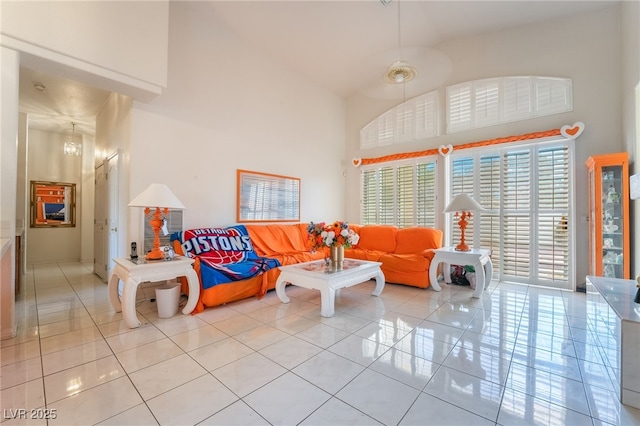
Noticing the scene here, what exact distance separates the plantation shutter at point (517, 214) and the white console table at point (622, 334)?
1.90m

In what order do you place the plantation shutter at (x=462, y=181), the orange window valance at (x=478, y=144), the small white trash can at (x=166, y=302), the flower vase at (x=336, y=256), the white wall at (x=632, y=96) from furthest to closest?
the plantation shutter at (x=462, y=181) → the orange window valance at (x=478, y=144) → the flower vase at (x=336, y=256) → the white wall at (x=632, y=96) → the small white trash can at (x=166, y=302)

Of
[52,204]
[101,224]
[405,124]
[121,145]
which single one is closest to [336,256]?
[121,145]

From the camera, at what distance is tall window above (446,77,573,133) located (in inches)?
153

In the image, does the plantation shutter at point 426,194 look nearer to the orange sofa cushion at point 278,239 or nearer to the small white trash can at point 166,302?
the orange sofa cushion at point 278,239

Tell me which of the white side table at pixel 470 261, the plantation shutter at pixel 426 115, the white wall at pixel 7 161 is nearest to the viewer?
the white wall at pixel 7 161

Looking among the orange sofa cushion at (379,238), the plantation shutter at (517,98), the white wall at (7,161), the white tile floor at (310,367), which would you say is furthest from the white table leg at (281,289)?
the plantation shutter at (517,98)

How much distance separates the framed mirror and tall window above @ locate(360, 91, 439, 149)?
Answer: 687 centimetres

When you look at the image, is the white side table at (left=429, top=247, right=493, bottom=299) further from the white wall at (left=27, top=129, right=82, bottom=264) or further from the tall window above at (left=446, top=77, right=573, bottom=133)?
the white wall at (left=27, top=129, right=82, bottom=264)

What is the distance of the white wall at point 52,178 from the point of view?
5812 mm

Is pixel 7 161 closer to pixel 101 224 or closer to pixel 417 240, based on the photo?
pixel 101 224

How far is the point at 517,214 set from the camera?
416 centimetres

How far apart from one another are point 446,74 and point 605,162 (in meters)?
2.71

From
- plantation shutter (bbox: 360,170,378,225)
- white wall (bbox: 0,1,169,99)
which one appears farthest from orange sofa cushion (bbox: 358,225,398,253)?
white wall (bbox: 0,1,169,99)

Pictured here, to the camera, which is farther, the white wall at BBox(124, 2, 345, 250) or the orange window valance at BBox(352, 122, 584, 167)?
the orange window valance at BBox(352, 122, 584, 167)
